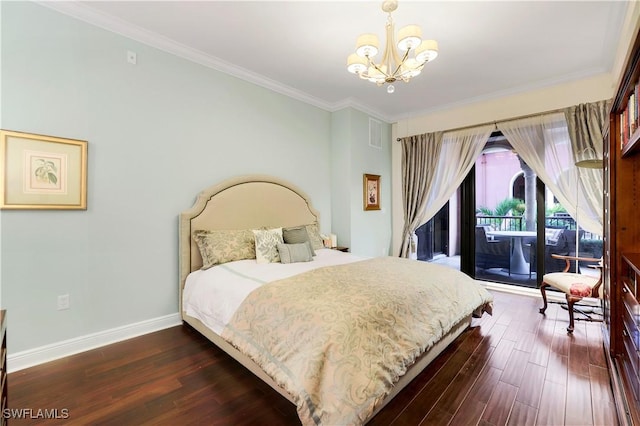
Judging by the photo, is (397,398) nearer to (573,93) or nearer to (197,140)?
(197,140)

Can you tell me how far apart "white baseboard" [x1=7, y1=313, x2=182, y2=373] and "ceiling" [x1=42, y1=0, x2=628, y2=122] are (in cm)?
254

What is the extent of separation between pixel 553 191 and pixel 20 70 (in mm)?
5455

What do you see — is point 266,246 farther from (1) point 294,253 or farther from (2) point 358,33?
(2) point 358,33

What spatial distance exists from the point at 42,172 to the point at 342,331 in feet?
8.46

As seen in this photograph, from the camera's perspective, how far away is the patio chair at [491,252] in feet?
14.3

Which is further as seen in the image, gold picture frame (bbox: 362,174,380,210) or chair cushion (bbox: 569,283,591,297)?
gold picture frame (bbox: 362,174,380,210)

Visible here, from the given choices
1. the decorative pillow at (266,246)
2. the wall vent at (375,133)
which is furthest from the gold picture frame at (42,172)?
A: the wall vent at (375,133)

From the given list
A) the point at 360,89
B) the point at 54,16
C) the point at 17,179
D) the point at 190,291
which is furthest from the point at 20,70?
the point at 360,89

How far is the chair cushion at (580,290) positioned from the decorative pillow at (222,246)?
325 centimetres

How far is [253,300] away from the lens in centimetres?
199

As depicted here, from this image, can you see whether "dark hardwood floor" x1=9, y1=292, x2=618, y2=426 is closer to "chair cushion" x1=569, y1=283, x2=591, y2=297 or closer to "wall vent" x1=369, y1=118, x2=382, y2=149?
"chair cushion" x1=569, y1=283, x2=591, y2=297

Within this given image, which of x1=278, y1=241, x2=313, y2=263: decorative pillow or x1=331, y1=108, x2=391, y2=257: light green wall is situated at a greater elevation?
x1=331, y1=108, x2=391, y2=257: light green wall

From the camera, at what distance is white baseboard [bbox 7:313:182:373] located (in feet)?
6.98

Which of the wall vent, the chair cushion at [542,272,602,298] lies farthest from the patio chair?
the wall vent
